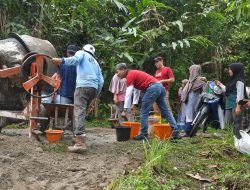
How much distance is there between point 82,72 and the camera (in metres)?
6.48

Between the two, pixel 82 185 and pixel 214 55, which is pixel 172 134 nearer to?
pixel 82 185

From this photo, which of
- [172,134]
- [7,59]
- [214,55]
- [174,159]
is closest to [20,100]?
[7,59]

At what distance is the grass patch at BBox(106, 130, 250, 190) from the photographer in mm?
4512

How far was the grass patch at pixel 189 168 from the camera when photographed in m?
4.51

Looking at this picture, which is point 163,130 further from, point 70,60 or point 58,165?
point 58,165

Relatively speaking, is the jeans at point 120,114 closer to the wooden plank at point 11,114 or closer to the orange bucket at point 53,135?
the orange bucket at point 53,135

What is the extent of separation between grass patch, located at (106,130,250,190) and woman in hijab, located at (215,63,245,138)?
0.46 m

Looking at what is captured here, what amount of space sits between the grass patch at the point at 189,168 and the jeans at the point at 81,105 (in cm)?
113

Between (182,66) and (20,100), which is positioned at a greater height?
(182,66)

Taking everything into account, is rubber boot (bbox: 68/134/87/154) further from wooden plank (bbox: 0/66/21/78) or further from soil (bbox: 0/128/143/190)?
wooden plank (bbox: 0/66/21/78)

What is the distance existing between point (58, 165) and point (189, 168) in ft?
5.26

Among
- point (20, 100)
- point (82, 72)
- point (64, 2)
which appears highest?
point (64, 2)

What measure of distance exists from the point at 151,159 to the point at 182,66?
8.56 metres

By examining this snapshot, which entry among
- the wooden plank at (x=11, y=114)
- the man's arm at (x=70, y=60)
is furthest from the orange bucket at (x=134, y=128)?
the man's arm at (x=70, y=60)
